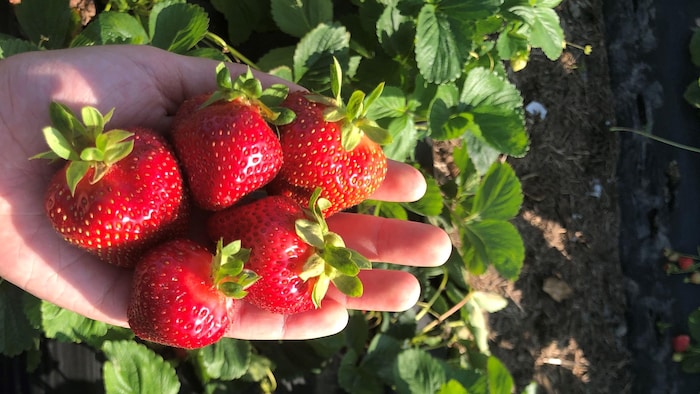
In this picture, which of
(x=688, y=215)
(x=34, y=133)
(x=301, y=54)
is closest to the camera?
(x=34, y=133)

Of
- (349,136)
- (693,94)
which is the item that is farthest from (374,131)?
(693,94)

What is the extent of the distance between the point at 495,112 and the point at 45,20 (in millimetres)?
998

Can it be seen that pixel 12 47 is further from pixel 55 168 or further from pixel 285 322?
Result: pixel 285 322

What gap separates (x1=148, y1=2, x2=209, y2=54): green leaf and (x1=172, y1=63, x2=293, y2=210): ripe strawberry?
332mm

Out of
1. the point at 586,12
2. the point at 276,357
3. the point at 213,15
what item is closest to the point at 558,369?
the point at 276,357

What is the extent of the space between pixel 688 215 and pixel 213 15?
1.86 meters

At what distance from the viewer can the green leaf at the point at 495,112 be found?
146cm

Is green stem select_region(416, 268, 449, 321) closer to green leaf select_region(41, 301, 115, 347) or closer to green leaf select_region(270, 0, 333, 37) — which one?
green leaf select_region(270, 0, 333, 37)

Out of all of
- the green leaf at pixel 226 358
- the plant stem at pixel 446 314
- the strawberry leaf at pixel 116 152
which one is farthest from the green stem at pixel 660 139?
the strawberry leaf at pixel 116 152

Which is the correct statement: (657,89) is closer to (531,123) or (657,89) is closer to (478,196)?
(531,123)

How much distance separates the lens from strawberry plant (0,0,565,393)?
1.33 meters

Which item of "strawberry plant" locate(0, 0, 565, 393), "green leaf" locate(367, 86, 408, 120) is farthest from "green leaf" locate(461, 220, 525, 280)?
"green leaf" locate(367, 86, 408, 120)

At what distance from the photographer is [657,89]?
8.37 feet

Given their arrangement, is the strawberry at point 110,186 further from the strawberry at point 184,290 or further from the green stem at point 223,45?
the green stem at point 223,45
